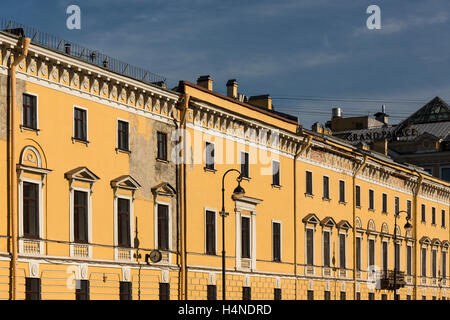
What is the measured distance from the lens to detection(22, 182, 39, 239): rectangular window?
33.7m

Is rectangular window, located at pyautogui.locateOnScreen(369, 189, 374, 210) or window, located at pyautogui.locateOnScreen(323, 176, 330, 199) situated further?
rectangular window, located at pyautogui.locateOnScreen(369, 189, 374, 210)

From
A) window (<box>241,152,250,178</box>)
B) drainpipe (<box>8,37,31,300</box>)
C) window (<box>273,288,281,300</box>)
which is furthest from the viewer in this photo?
window (<box>273,288,281,300</box>)

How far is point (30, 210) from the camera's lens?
33938mm

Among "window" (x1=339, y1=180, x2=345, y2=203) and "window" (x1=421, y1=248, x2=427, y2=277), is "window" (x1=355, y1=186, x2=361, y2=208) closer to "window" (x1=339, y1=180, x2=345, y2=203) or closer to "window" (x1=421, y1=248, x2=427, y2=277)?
"window" (x1=339, y1=180, x2=345, y2=203)

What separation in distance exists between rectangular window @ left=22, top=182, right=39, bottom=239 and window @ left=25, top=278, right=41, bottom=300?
150cm

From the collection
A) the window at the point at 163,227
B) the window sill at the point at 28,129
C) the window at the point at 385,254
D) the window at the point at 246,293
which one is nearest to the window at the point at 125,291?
the window at the point at 163,227

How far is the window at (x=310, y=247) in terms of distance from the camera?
5388cm

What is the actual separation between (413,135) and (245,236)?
158 ft

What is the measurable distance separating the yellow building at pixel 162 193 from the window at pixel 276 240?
100mm

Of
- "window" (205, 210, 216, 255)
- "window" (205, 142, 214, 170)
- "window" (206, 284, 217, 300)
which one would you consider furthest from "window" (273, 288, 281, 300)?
"window" (205, 142, 214, 170)

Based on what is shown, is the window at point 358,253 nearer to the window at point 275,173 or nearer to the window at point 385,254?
the window at point 385,254
